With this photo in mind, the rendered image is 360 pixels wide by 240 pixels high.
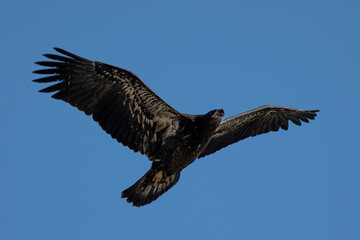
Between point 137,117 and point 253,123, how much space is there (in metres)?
3.09

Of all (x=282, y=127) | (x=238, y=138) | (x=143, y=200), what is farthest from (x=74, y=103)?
(x=282, y=127)

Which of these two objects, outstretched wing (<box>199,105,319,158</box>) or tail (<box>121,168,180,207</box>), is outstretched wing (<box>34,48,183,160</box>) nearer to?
tail (<box>121,168,180,207</box>)

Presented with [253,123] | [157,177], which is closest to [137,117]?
[157,177]

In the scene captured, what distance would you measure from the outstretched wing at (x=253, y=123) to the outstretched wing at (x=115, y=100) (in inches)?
66.9

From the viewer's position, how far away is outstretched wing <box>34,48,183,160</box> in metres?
9.96

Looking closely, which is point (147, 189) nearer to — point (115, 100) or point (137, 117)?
point (137, 117)

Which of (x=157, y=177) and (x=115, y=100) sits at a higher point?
(x=115, y=100)

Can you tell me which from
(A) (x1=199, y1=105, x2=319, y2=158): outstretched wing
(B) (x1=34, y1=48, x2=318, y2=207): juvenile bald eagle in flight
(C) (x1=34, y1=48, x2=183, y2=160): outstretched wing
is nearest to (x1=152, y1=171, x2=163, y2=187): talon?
(B) (x1=34, y1=48, x2=318, y2=207): juvenile bald eagle in flight

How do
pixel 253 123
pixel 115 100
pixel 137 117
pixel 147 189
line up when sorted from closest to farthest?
1. pixel 115 100
2. pixel 137 117
3. pixel 147 189
4. pixel 253 123

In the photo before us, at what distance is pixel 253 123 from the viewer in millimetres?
12406

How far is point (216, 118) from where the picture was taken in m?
10.4

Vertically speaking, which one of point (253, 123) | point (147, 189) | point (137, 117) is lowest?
point (147, 189)

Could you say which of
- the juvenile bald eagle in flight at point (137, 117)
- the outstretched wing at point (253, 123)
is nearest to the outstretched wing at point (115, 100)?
the juvenile bald eagle in flight at point (137, 117)

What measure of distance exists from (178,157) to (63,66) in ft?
9.31
